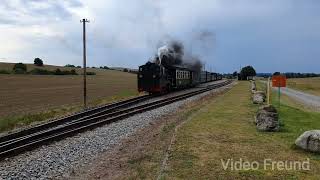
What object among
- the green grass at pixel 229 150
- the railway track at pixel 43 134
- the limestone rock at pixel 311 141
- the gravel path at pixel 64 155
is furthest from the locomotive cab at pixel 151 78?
the limestone rock at pixel 311 141

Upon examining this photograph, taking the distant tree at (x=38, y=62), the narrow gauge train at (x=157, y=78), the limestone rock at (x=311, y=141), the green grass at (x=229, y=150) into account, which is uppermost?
the distant tree at (x=38, y=62)

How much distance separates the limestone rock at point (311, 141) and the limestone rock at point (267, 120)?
10.1ft

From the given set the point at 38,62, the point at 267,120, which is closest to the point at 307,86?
the point at 267,120

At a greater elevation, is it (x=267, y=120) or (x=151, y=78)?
(x=151, y=78)

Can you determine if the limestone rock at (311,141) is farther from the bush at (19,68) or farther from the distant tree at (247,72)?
the distant tree at (247,72)

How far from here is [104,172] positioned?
993 centimetres

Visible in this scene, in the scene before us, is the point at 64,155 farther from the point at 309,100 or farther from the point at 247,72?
the point at 247,72

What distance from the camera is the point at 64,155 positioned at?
12.2 meters

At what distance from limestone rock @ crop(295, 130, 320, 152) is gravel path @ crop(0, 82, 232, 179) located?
210 inches

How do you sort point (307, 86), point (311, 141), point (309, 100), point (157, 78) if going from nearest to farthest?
point (311, 141), point (157, 78), point (309, 100), point (307, 86)

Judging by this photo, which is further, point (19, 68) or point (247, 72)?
point (247, 72)

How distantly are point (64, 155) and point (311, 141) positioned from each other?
254 inches

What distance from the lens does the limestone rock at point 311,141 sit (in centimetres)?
1004

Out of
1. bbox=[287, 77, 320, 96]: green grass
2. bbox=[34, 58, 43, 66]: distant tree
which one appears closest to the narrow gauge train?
bbox=[287, 77, 320, 96]: green grass
